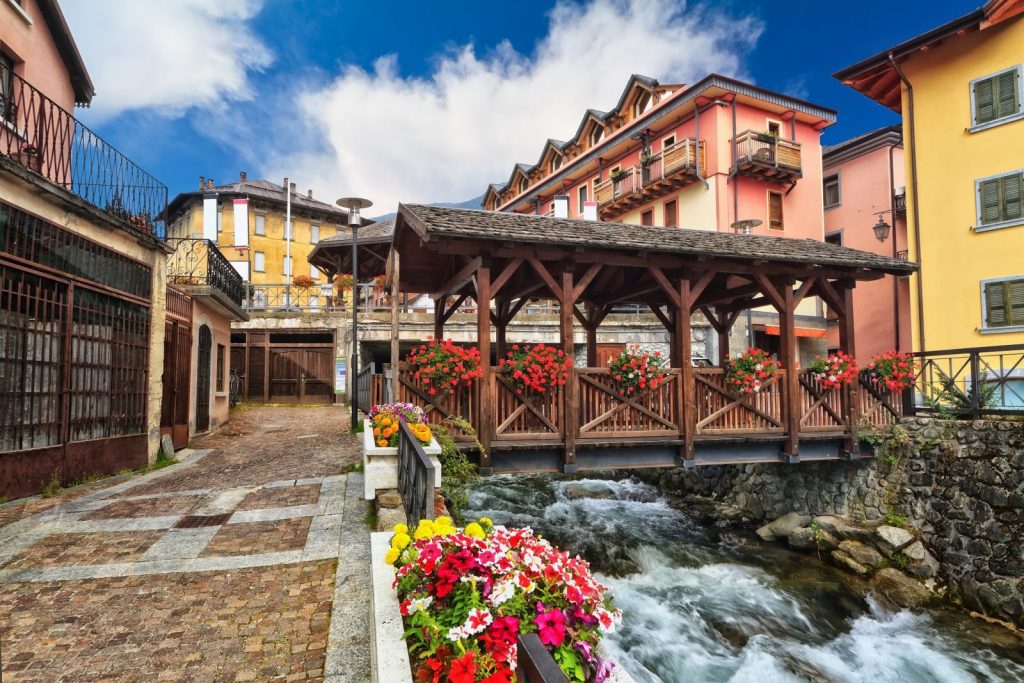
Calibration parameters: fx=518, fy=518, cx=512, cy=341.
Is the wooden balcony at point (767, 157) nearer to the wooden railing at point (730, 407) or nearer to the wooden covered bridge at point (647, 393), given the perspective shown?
the wooden covered bridge at point (647, 393)

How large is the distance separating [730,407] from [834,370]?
2239 millimetres

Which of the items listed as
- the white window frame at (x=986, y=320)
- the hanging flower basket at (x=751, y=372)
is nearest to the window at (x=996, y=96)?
the white window frame at (x=986, y=320)

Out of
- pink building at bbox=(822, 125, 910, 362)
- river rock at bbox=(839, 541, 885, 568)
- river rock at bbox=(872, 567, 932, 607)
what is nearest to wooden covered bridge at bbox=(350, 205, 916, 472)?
river rock at bbox=(839, 541, 885, 568)

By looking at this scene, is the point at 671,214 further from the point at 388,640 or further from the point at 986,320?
the point at 388,640

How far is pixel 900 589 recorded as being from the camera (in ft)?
27.1

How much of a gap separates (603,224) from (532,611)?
329 inches

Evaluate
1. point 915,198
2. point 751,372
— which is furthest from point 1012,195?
point 751,372

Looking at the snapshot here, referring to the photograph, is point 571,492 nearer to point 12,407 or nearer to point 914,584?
point 914,584

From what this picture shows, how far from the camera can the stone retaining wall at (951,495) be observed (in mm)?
7883

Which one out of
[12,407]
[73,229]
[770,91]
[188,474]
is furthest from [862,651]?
[770,91]

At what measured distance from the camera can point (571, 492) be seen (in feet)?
41.8

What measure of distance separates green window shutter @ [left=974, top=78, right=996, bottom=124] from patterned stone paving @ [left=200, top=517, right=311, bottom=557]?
1791cm

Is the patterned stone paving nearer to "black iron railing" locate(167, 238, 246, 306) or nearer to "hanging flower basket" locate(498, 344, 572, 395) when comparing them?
"hanging flower basket" locate(498, 344, 572, 395)

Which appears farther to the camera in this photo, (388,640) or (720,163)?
(720,163)
